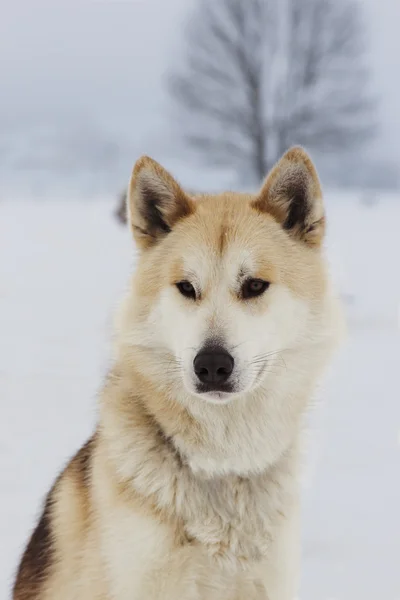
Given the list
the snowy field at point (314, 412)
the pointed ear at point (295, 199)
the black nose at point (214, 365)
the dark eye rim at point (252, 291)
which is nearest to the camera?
the black nose at point (214, 365)

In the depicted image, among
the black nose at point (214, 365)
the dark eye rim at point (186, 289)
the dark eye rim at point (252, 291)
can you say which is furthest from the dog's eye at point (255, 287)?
the black nose at point (214, 365)

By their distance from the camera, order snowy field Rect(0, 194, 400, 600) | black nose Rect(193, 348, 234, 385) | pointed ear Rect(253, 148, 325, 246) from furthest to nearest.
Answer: snowy field Rect(0, 194, 400, 600)
pointed ear Rect(253, 148, 325, 246)
black nose Rect(193, 348, 234, 385)

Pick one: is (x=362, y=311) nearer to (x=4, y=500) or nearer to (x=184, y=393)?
(x=4, y=500)

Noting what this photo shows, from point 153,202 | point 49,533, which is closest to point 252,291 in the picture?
point 153,202

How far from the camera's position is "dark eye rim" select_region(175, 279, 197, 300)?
8.36ft

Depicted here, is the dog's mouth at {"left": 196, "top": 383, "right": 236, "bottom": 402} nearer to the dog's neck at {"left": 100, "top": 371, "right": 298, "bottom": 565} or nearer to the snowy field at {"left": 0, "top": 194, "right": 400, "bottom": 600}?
the dog's neck at {"left": 100, "top": 371, "right": 298, "bottom": 565}

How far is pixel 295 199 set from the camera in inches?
108

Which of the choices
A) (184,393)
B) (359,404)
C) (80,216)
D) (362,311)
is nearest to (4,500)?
(184,393)

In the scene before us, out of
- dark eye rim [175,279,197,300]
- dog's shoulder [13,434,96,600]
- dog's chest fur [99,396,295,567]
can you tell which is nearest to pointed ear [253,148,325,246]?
dark eye rim [175,279,197,300]

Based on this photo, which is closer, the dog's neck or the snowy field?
the dog's neck

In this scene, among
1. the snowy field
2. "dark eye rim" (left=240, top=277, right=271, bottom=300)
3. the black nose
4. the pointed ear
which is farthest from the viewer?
the snowy field

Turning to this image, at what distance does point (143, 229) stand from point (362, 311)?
7.31 meters

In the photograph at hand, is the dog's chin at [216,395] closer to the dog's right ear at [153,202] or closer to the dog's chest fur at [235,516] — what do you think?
the dog's chest fur at [235,516]

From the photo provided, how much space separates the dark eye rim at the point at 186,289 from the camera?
2549 mm
